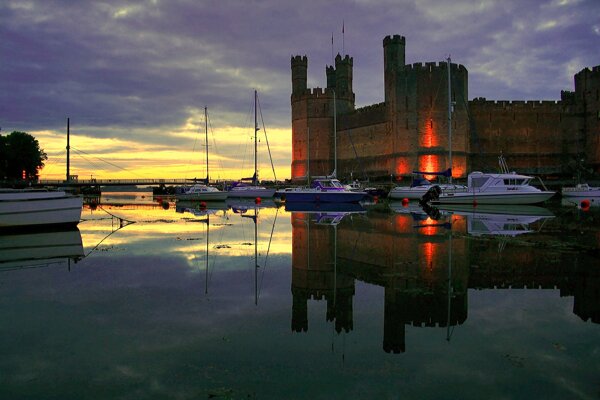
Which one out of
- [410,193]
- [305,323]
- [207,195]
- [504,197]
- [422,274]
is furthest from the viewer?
[207,195]

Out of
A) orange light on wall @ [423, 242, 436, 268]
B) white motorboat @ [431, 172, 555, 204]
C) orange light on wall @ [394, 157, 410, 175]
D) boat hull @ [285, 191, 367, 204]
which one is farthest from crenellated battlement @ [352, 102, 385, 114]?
orange light on wall @ [423, 242, 436, 268]

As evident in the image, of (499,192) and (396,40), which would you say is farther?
(396,40)

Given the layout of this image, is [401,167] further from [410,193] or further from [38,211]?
[38,211]

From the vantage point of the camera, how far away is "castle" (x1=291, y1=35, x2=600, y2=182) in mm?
40531

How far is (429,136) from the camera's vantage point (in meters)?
40.7

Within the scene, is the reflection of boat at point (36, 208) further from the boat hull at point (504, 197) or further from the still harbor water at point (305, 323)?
the boat hull at point (504, 197)

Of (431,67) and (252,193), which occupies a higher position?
(431,67)

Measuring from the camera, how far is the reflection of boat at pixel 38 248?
28.5 ft

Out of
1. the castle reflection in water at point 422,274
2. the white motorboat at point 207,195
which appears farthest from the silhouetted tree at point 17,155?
the castle reflection in water at point 422,274

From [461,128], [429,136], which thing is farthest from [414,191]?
[461,128]

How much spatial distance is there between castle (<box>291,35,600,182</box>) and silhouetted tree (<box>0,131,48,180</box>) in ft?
118

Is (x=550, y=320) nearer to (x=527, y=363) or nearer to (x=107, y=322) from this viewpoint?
(x=527, y=363)

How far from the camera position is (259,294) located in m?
6.18

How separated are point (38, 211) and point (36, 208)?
4.7 inches
